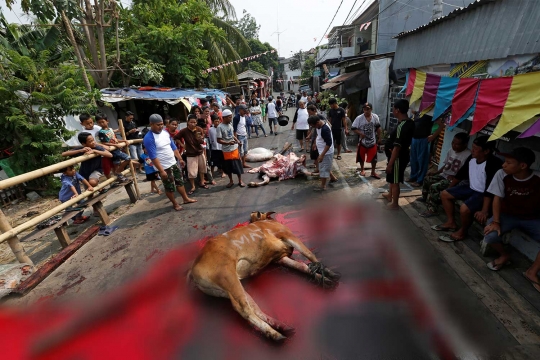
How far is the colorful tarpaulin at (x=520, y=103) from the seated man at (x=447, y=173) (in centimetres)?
81

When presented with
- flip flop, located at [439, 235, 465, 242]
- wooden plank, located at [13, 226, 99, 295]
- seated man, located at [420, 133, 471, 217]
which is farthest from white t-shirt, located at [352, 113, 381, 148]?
wooden plank, located at [13, 226, 99, 295]

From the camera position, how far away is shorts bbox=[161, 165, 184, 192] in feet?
18.3

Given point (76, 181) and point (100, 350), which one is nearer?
point (100, 350)

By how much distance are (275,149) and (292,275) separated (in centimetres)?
771

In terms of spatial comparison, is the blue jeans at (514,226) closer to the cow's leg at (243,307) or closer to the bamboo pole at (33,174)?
the cow's leg at (243,307)

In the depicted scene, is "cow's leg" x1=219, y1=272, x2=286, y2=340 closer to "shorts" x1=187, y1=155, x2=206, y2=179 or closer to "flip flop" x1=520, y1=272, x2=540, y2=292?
"flip flop" x1=520, y1=272, x2=540, y2=292

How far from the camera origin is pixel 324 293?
122 inches

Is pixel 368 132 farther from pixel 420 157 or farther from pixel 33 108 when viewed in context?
pixel 33 108

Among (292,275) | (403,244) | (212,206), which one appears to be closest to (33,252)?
(212,206)

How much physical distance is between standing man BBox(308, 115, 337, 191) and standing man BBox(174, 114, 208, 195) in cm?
278

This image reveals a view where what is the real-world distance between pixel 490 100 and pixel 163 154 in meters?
5.81

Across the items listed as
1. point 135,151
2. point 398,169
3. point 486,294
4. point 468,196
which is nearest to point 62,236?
point 135,151

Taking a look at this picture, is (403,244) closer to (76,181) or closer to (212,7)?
(76,181)

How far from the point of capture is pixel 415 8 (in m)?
16.0
